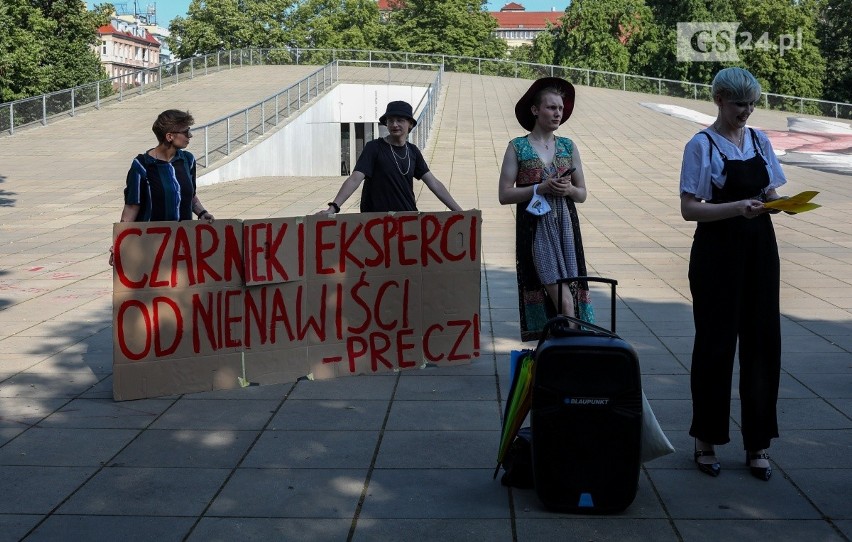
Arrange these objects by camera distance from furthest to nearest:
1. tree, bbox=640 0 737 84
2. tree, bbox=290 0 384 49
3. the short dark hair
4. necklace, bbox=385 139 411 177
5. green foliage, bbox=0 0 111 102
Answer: tree, bbox=290 0 384 49 → tree, bbox=640 0 737 84 → green foliage, bbox=0 0 111 102 → necklace, bbox=385 139 411 177 → the short dark hair

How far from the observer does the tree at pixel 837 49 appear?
66.9 m

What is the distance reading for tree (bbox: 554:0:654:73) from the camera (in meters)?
70.9

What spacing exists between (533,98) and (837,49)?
230 feet

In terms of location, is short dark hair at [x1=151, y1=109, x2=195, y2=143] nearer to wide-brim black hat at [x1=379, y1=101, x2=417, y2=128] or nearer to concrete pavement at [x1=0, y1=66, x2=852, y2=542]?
wide-brim black hat at [x1=379, y1=101, x2=417, y2=128]

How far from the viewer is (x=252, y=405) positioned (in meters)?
6.03

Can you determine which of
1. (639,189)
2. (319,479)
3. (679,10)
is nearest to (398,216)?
(319,479)

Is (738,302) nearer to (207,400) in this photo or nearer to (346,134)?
(207,400)

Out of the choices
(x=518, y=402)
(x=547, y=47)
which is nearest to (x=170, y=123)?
(x=518, y=402)

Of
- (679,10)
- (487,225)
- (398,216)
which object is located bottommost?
(487,225)

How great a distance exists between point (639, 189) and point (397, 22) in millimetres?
70621

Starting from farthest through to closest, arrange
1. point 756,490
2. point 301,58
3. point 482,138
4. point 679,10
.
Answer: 1. point 679,10
2. point 301,58
3. point 482,138
4. point 756,490

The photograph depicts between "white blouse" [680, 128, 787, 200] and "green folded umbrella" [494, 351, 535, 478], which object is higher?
"white blouse" [680, 128, 787, 200]

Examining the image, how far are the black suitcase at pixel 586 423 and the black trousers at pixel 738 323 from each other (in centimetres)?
73

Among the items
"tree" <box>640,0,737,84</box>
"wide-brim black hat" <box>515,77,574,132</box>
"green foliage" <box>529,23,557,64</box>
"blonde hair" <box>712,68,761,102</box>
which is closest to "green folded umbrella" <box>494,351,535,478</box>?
"blonde hair" <box>712,68,761,102</box>
